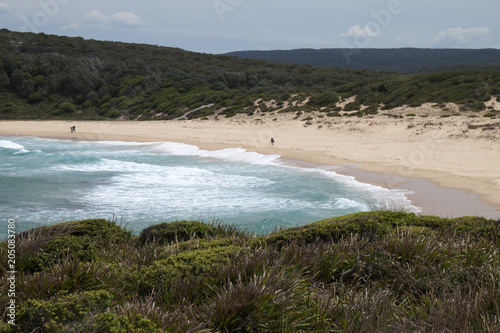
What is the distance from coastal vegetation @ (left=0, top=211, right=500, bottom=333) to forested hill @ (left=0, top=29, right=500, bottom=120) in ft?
81.7

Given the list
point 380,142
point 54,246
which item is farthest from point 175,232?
point 380,142

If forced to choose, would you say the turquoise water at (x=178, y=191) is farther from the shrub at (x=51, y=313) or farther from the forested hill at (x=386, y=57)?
the forested hill at (x=386, y=57)

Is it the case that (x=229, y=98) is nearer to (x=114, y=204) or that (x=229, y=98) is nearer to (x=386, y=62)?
(x=114, y=204)

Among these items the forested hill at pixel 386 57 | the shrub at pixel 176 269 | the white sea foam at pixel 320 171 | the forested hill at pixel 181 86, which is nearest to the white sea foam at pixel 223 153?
the white sea foam at pixel 320 171

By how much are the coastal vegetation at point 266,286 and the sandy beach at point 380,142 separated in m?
5.94

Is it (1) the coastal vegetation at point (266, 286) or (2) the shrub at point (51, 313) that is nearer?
(2) the shrub at point (51, 313)

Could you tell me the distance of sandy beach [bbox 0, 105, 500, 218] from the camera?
501 inches

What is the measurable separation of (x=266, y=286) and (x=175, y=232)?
2.98m

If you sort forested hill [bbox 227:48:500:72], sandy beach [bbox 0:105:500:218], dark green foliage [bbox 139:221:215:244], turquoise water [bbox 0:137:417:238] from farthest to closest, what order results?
1. forested hill [bbox 227:48:500:72]
2. sandy beach [bbox 0:105:500:218]
3. turquoise water [bbox 0:137:417:238]
4. dark green foliage [bbox 139:221:215:244]

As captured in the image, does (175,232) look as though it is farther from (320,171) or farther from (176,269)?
(320,171)

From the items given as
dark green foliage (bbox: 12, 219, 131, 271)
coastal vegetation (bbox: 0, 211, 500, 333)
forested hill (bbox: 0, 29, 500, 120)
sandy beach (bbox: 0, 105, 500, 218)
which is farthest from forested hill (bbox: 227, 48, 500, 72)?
coastal vegetation (bbox: 0, 211, 500, 333)

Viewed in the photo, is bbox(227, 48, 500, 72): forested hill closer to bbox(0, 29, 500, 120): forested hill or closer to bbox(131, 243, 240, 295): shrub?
bbox(0, 29, 500, 120): forested hill

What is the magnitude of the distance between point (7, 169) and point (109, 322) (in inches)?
714

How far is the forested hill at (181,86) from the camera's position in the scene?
32.1 metres
